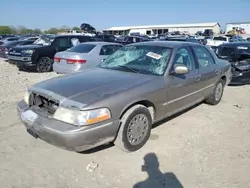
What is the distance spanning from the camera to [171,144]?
372 centimetres

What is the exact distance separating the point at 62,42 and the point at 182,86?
8.15m

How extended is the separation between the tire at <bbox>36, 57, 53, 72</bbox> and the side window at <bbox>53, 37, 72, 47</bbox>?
88 cm

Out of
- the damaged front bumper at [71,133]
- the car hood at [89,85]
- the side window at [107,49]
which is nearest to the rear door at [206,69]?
the car hood at [89,85]

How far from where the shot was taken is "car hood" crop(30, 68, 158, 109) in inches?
118

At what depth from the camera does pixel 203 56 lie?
4977 mm

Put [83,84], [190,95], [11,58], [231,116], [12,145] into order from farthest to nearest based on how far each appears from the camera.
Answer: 1. [11,58]
2. [231,116]
3. [190,95]
4. [12,145]
5. [83,84]

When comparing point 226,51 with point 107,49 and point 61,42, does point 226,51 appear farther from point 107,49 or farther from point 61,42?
point 61,42

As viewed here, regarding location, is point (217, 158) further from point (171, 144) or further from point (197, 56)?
point (197, 56)

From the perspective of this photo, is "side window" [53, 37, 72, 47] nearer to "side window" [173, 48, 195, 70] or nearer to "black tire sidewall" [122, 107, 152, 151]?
"side window" [173, 48, 195, 70]

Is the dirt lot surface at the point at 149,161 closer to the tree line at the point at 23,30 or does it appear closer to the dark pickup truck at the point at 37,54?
the dark pickup truck at the point at 37,54

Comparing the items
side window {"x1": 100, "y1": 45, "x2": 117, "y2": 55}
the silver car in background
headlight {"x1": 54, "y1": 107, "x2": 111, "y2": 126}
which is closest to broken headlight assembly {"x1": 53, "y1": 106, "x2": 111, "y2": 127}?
headlight {"x1": 54, "y1": 107, "x2": 111, "y2": 126}

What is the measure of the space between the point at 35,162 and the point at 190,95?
2.89 metres

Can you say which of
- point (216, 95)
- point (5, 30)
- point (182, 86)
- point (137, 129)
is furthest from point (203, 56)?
point (5, 30)

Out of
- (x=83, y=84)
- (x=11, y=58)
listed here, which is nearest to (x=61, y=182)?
(x=83, y=84)
